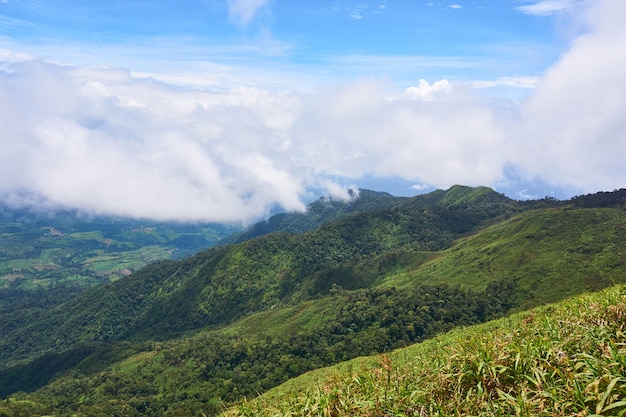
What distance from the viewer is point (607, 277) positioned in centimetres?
11494

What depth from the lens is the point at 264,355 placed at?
135 m

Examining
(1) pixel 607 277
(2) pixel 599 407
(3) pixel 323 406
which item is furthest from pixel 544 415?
(1) pixel 607 277

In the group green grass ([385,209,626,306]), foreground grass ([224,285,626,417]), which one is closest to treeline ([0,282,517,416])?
green grass ([385,209,626,306])

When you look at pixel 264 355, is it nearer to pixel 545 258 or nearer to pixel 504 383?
pixel 545 258

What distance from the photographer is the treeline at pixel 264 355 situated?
385ft

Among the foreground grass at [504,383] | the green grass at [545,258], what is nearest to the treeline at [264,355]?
the green grass at [545,258]

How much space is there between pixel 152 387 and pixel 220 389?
121ft

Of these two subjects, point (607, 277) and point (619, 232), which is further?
point (619, 232)

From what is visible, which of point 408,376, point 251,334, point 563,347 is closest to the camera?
point 563,347

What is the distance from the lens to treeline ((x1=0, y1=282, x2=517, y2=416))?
117375 millimetres

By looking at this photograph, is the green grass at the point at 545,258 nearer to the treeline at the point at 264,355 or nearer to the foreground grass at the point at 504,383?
the treeline at the point at 264,355

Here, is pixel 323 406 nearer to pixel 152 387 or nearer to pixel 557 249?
pixel 152 387

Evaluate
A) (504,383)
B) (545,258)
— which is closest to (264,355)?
(545,258)

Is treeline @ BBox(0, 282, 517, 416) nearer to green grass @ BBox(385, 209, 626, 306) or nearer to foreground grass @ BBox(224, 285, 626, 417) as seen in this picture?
green grass @ BBox(385, 209, 626, 306)
